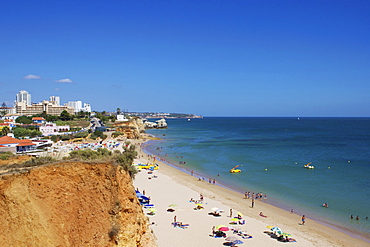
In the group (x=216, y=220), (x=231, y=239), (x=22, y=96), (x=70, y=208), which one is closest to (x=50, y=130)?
(x=216, y=220)

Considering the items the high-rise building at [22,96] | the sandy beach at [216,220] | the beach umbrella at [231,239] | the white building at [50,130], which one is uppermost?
the high-rise building at [22,96]

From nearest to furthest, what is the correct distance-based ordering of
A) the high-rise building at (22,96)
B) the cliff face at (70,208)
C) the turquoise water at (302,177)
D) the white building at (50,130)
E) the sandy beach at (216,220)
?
the cliff face at (70,208) → the sandy beach at (216,220) → the turquoise water at (302,177) → the white building at (50,130) → the high-rise building at (22,96)

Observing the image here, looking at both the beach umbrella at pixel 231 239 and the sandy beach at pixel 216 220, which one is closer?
the beach umbrella at pixel 231 239

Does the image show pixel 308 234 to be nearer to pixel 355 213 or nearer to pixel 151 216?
pixel 355 213

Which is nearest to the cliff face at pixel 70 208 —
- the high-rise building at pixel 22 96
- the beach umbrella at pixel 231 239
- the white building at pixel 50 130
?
the beach umbrella at pixel 231 239

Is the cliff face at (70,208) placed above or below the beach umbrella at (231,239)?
above

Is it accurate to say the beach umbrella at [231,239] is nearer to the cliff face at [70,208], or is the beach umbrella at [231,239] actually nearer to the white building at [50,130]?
the cliff face at [70,208]
